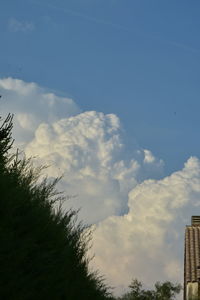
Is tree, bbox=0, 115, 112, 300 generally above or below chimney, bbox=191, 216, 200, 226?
below

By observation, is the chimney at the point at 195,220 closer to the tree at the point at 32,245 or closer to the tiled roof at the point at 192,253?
the tiled roof at the point at 192,253

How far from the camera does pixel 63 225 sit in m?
14.2

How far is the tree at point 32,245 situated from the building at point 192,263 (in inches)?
1041

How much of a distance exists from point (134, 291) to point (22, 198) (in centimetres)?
5311

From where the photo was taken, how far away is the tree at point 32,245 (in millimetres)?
9602

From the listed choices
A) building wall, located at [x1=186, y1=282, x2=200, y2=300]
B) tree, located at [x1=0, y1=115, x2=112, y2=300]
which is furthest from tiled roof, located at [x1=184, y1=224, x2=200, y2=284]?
tree, located at [x1=0, y1=115, x2=112, y2=300]

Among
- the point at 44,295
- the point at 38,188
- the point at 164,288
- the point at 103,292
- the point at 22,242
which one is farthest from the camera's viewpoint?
the point at 164,288

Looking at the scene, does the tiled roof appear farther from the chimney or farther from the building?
the chimney

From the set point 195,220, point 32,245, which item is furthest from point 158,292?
point 32,245

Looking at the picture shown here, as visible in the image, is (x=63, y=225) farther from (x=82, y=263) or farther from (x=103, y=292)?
(x=103, y=292)

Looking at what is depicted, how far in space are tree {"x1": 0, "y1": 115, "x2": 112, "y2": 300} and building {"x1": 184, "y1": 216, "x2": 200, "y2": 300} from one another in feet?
86.7

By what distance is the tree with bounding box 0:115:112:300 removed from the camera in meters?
9.60

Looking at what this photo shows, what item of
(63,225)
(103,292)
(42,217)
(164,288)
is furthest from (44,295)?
(164,288)

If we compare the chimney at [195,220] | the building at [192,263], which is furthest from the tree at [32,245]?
the chimney at [195,220]
